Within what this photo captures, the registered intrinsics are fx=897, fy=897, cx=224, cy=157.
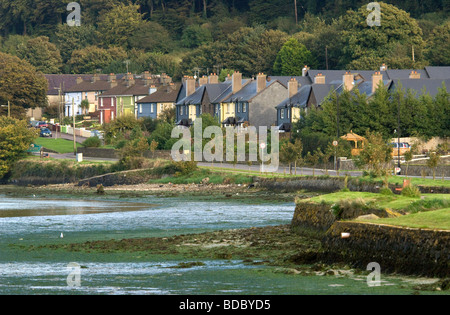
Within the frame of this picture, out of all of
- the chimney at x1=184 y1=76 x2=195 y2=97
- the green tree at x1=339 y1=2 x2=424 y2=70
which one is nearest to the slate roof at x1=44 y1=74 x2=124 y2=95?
the chimney at x1=184 y1=76 x2=195 y2=97

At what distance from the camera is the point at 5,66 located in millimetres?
141875

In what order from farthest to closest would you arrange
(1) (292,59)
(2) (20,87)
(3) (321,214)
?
1. (1) (292,59)
2. (2) (20,87)
3. (3) (321,214)

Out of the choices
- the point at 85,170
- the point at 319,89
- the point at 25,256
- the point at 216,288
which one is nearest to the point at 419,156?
the point at 319,89

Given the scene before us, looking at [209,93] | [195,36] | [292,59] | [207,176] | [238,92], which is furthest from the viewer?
[195,36]

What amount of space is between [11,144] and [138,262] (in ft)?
239

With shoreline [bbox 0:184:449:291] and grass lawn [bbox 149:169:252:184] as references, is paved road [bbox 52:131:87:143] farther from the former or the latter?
shoreline [bbox 0:184:449:291]

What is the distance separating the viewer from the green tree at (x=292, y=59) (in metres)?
146

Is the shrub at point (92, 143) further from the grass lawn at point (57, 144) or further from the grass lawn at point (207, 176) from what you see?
the grass lawn at point (207, 176)

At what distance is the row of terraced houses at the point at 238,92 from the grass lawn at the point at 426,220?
62479mm
